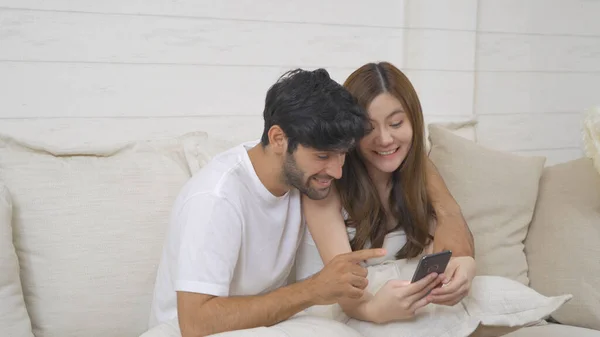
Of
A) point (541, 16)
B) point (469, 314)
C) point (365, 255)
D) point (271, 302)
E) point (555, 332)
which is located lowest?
point (555, 332)

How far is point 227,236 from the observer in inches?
64.9

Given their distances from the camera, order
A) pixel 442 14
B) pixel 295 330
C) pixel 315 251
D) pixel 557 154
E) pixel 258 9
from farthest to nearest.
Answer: pixel 557 154 < pixel 442 14 < pixel 258 9 < pixel 315 251 < pixel 295 330

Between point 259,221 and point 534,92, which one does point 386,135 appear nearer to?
point 259,221

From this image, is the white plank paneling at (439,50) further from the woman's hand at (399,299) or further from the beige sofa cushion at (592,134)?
the woman's hand at (399,299)

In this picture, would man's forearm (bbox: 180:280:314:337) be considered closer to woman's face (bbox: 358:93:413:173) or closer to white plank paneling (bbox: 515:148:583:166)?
woman's face (bbox: 358:93:413:173)

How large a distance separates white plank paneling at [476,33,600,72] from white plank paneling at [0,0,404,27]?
0.42 m

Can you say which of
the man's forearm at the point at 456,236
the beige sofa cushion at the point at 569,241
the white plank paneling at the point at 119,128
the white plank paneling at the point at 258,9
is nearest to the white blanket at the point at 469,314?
the man's forearm at the point at 456,236

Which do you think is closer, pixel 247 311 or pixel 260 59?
pixel 247 311

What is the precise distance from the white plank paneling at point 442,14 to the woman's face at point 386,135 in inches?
35.7

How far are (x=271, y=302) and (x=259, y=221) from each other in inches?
9.0

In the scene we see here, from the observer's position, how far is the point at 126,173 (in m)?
1.98

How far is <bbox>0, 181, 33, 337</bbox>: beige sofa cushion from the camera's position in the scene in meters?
1.72

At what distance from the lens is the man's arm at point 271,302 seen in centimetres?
158

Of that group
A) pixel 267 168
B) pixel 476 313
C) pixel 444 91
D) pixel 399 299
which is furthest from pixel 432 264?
pixel 444 91
